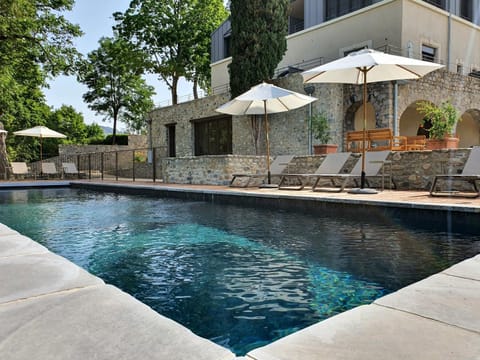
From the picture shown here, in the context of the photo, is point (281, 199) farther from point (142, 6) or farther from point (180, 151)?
point (142, 6)

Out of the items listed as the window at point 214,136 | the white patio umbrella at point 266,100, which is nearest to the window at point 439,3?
the white patio umbrella at point 266,100

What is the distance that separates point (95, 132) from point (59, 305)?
43.9m

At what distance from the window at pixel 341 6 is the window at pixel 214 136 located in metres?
6.38

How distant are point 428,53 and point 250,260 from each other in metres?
14.6

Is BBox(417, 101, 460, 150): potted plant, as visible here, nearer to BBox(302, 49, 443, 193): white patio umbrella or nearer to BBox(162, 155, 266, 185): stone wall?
BBox(302, 49, 443, 193): white patio umbrella

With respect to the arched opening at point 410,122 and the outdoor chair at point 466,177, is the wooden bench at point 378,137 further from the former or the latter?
the arched opening at point 410,122

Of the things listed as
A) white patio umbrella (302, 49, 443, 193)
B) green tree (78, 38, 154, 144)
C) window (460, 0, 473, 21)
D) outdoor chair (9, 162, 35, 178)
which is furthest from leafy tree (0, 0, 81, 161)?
window (460, 0, 473, 21)

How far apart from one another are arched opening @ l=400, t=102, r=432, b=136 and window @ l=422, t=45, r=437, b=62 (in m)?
2.10

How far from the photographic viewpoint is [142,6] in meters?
24.1

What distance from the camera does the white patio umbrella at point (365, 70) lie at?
687 centimetres

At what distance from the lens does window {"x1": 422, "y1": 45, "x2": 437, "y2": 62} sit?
14508 mm

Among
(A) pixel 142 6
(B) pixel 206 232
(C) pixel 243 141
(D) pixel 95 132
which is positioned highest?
(A) pixel 142 6

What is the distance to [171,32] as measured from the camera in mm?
23766

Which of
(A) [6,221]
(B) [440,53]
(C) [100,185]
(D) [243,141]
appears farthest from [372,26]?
(A) [6,221]
